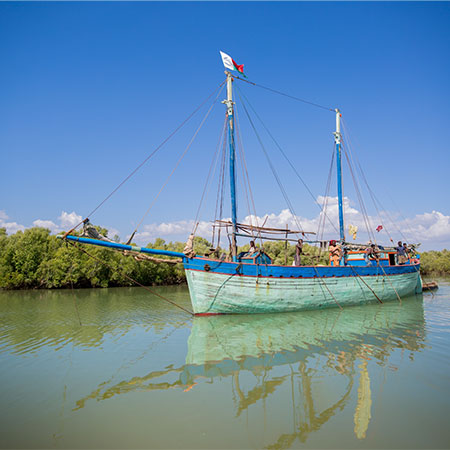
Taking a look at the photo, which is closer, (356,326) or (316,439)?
(316,439)

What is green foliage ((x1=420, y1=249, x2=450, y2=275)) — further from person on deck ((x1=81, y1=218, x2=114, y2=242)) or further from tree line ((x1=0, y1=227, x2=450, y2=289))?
person on deck ((x1=81, y1=218, x2=114, y2=242))

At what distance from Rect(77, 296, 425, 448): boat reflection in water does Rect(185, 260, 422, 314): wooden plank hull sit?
3.48ft

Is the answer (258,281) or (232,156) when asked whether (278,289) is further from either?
(232,156)

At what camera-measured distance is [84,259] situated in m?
47.9

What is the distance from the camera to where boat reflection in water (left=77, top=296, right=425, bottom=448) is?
6.57 m

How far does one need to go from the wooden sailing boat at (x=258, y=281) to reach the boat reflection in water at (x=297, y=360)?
1263 mm

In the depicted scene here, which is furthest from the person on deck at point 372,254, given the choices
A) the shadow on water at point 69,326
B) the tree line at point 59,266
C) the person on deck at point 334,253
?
the tree line at point 59,266

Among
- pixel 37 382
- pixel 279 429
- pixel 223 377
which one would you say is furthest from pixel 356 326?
pixel 37 382

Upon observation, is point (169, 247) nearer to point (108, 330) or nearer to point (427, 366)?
point (108, 330)

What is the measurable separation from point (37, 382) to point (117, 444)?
411 cm

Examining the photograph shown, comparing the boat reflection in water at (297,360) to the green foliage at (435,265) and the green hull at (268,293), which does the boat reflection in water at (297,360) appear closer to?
the green hull at (268,293)

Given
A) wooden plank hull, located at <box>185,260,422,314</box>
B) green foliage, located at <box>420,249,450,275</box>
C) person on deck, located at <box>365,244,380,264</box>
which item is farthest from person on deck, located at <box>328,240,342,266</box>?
green foliage, located at <box>420,249,450,275</box>

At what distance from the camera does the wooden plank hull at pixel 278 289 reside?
55.0ft

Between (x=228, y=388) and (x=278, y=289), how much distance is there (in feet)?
35.9
